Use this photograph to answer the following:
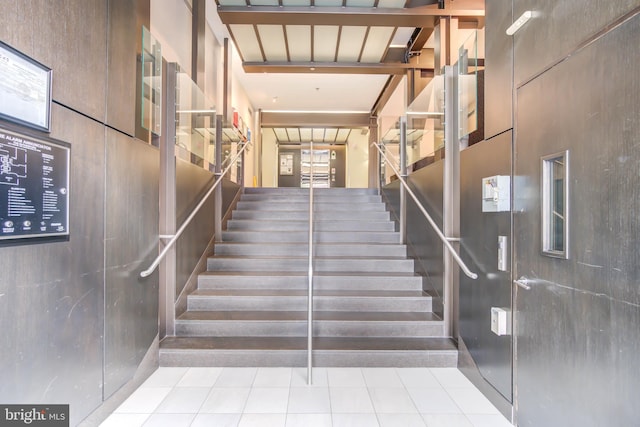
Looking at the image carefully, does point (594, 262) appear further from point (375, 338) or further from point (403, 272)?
point (403, 272)

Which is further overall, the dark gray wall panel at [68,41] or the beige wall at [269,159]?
the beige wall at [269,159]

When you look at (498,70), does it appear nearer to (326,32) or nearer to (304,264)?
(304,264)

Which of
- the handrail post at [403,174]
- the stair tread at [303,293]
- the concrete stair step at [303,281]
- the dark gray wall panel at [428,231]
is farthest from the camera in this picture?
the handrail post at [403,174]

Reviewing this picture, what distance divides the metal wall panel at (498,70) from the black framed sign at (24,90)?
265 centimetres

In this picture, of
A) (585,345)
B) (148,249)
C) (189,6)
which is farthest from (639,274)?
(189,6)

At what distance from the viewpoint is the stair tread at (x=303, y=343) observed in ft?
9.89

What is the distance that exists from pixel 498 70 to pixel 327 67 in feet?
16.0

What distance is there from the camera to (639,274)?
53.6 inches

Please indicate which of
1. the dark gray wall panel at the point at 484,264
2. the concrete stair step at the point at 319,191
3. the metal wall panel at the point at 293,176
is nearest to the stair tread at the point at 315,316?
the dark gray wall panel at the point at 484,264

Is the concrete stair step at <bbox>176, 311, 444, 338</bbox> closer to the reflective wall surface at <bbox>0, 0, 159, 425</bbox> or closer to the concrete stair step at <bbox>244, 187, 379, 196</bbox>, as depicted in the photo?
the reflective wall surface at <bbox>0, 0, 159, 425</bbox>

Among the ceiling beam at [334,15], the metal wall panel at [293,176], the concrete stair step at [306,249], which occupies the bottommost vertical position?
the concrete stair step at [306,249]

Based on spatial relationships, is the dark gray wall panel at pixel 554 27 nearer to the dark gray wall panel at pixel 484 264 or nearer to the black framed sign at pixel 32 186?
the dark gray wall panel at pixel 484 264

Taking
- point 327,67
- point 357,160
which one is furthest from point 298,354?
point 357,160

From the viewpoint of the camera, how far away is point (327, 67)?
22.4ft
